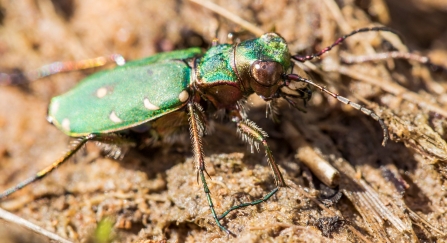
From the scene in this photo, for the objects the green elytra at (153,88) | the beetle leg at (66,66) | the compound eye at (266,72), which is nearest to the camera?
the compound eye at (266,72)

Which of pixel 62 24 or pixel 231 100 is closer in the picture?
pixel 231 100

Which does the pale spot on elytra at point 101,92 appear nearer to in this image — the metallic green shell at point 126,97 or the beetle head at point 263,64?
the metallic green shell at point 126,97

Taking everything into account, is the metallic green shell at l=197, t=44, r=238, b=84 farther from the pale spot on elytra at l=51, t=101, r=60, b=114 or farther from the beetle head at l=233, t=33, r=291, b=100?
the pale spot on elytra at l=51, t=101, r=60, b=114

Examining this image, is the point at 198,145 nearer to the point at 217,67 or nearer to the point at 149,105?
the point at 149,105

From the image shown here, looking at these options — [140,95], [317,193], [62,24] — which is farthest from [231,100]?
[62,24]

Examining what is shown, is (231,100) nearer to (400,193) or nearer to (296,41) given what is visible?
A: (296,41)

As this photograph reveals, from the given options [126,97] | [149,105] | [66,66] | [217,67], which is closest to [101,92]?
[126,97]

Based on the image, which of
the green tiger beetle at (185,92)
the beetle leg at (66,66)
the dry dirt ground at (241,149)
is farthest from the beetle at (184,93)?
the beetle leg at (66,66)

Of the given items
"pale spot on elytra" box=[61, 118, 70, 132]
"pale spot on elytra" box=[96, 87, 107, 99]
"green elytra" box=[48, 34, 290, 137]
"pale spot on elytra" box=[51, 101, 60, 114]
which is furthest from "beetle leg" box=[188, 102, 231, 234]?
"pale spot on elytra" box=[51, 101, 60, 114]
